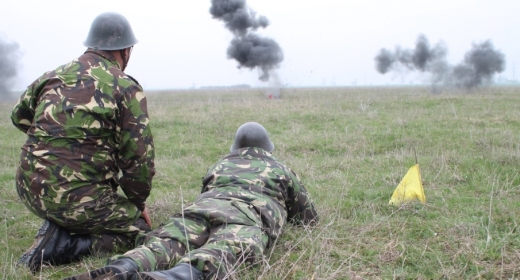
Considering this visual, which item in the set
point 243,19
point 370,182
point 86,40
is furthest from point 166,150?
point 243,19

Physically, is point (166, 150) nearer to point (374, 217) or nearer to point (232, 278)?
point (374, 217)

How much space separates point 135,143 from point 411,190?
291cm

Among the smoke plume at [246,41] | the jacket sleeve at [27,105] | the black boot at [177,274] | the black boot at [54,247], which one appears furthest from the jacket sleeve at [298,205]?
the smoke plume at [246,41]

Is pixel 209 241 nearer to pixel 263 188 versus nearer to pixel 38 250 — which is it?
pixel 263 188

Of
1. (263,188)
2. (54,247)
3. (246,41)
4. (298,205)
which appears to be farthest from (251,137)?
(246,41)

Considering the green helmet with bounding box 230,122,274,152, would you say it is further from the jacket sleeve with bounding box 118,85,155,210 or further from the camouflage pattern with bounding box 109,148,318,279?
the jacket sleeve with bounding box 118,85,155,210

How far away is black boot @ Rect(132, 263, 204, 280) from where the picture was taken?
2324mm

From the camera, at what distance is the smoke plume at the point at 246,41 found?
32.2 metres

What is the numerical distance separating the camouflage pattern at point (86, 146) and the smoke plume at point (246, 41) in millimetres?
29784

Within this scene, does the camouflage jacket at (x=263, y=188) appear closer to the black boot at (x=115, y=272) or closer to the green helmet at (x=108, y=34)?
the black boot at (x=115, y=272)

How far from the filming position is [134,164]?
11.2 ft

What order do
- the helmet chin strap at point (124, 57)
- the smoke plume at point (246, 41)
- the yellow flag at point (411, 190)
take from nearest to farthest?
the helmet chin strap at point (124, 57)
the yellow flag at point (411, 190)
the smoke plume at point (246, 41)

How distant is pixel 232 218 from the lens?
3127 mm

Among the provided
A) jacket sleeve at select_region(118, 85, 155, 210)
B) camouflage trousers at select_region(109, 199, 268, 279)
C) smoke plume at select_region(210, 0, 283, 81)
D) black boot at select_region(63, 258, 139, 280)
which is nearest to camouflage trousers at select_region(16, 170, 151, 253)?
jacket sleeve at select_region(118, 85, 155, 210)
